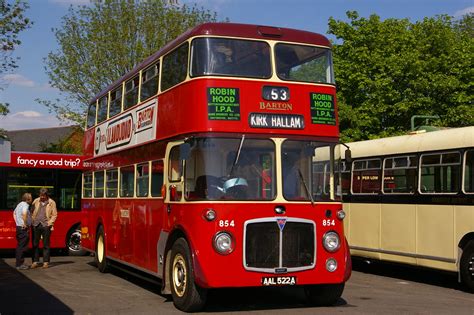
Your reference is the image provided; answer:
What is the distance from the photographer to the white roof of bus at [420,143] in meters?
12.6

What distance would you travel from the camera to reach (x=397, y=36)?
3219 cm

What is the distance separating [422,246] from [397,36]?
67.3 ft

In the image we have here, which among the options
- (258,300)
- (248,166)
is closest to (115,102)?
(258,300)

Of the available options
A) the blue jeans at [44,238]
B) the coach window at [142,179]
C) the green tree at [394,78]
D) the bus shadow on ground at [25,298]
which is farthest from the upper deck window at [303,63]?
the green tree at [394,78]

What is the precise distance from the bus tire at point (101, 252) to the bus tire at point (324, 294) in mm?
6294

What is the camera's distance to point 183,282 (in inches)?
382

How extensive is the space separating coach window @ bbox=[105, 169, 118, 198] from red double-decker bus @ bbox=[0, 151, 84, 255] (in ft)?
16.1

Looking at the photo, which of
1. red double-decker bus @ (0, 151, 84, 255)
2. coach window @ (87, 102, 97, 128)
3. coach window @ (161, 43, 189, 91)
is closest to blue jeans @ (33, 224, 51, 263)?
red double-decker bus @ (0, 151, 84, 255)

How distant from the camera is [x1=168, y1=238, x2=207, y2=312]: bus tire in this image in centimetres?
939

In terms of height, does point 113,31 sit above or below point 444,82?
above

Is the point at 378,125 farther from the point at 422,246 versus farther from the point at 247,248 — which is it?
the point at 247,248

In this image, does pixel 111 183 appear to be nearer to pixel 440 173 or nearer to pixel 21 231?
pixel 21 231

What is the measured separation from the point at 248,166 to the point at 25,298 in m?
4.52

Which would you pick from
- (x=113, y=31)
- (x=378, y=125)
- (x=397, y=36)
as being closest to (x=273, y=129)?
(x=378, y=125)
